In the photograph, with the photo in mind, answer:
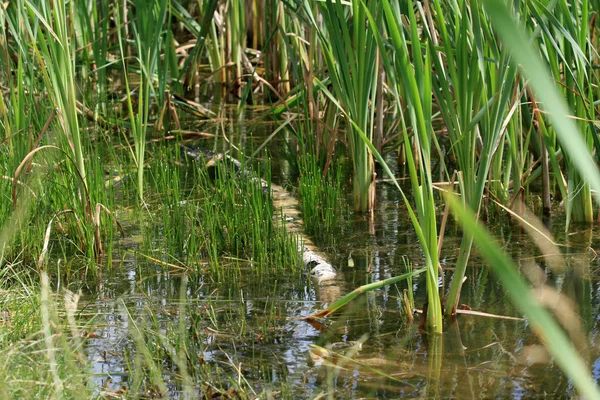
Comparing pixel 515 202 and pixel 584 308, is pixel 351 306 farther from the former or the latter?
pixel 515 202

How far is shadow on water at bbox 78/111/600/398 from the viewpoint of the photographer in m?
2.08

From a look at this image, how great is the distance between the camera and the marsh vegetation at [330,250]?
2105 millimetres

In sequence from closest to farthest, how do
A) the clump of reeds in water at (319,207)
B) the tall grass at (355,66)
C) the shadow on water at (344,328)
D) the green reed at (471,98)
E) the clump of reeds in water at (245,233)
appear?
the shadow on water at (344,328) → the green reed at (471,98) → the clump of reeds in water at (245,233) → the tall grass at (355,66) → the clump of reeds in water at (319,207)

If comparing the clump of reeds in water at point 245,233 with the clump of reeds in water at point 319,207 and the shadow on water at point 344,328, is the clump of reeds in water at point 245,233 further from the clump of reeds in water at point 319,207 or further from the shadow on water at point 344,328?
the clump of reeds in water at point 319,207

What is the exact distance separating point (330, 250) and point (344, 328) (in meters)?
0.83

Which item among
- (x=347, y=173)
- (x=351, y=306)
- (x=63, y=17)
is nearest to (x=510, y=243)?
(x=351, y=306)

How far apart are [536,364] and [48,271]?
180 centimetres

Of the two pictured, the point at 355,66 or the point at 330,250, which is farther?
the point at 355,66

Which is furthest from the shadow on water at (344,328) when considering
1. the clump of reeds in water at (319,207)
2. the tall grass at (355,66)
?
the tall grass at (355,66)

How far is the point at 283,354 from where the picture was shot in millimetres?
2248

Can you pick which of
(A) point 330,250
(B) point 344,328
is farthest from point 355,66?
(B) point 344,328

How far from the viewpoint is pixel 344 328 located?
244 centimetres

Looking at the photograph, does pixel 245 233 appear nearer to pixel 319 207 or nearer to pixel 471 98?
pixel 319 207

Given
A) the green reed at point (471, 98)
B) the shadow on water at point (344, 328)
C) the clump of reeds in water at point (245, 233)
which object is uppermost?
the green reed at point (471, 98)
